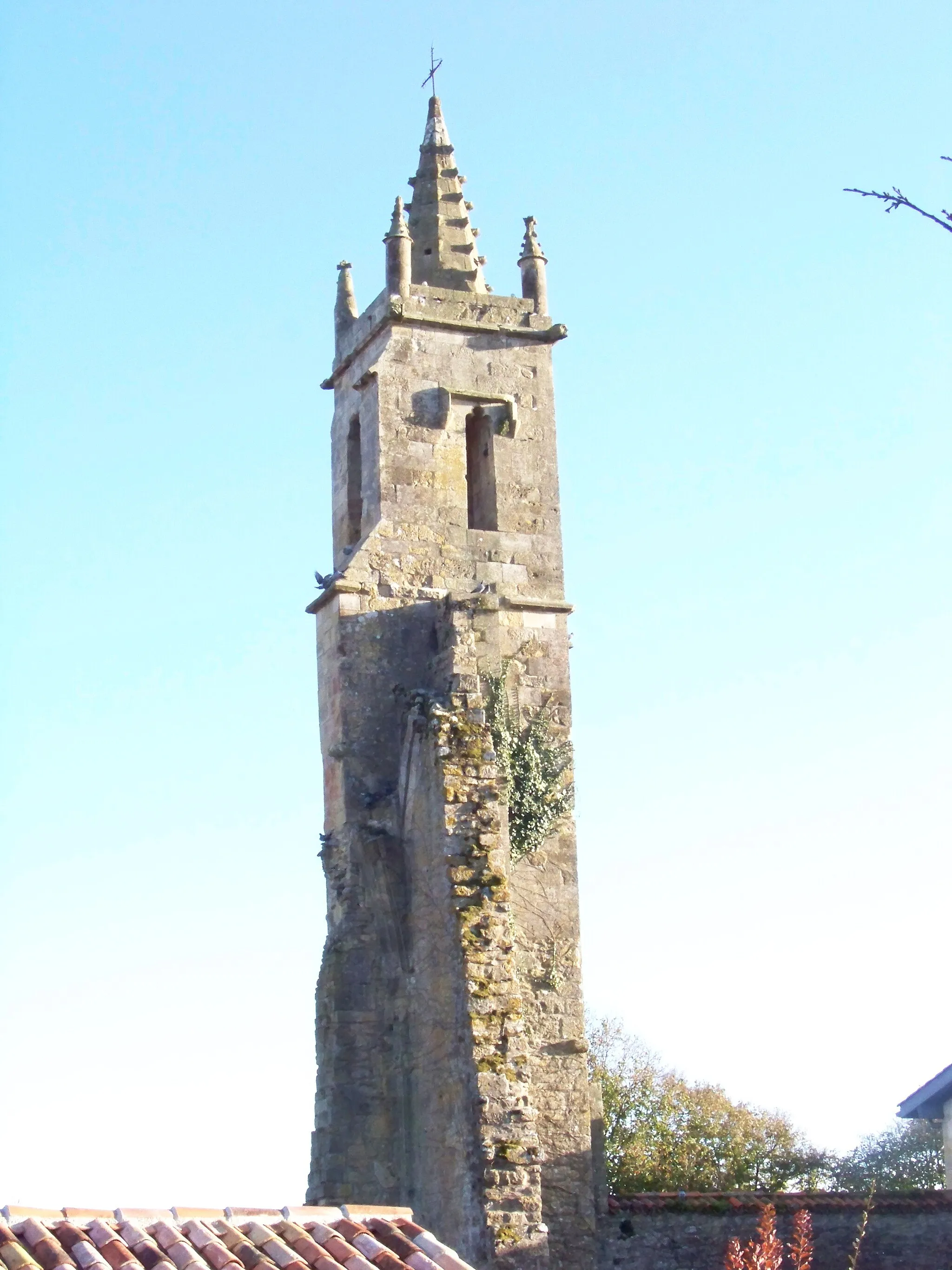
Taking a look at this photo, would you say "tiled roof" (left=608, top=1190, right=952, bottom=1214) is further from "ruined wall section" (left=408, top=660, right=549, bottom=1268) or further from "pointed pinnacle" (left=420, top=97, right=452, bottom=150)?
"pointed pinnacle" (left=420, top=97, right=452, bottom=150)

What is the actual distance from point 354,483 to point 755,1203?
9134 millimetres

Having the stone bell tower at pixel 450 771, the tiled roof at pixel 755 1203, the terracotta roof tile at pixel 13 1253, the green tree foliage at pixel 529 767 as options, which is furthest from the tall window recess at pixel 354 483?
the terracotta roof tile at pixel 13 1253

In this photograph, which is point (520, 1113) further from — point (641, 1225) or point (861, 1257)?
point (861, 1257)

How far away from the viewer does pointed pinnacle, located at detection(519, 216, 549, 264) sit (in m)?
23.3

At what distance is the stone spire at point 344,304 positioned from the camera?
2338cm

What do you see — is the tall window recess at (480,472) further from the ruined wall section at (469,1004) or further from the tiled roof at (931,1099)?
the tiled roof at (931,1099)

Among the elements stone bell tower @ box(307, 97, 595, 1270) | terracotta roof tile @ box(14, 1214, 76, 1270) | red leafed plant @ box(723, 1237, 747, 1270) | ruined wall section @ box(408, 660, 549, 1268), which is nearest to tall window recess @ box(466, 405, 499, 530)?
stone bell tower @ box(307, 97, 595, 1270)

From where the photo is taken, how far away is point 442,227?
23.3m

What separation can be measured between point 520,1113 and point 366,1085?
2.61m

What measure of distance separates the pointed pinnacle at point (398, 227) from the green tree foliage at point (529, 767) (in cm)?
524

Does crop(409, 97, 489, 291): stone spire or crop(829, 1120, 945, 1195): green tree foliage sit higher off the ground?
crop(409, 97, 489, 291): stone spire

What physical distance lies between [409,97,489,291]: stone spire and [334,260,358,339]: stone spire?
91 centimetres

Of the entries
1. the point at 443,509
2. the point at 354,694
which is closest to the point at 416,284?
the point at 443,509

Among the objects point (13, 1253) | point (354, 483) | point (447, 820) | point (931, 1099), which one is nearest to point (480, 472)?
point (354, 483)
